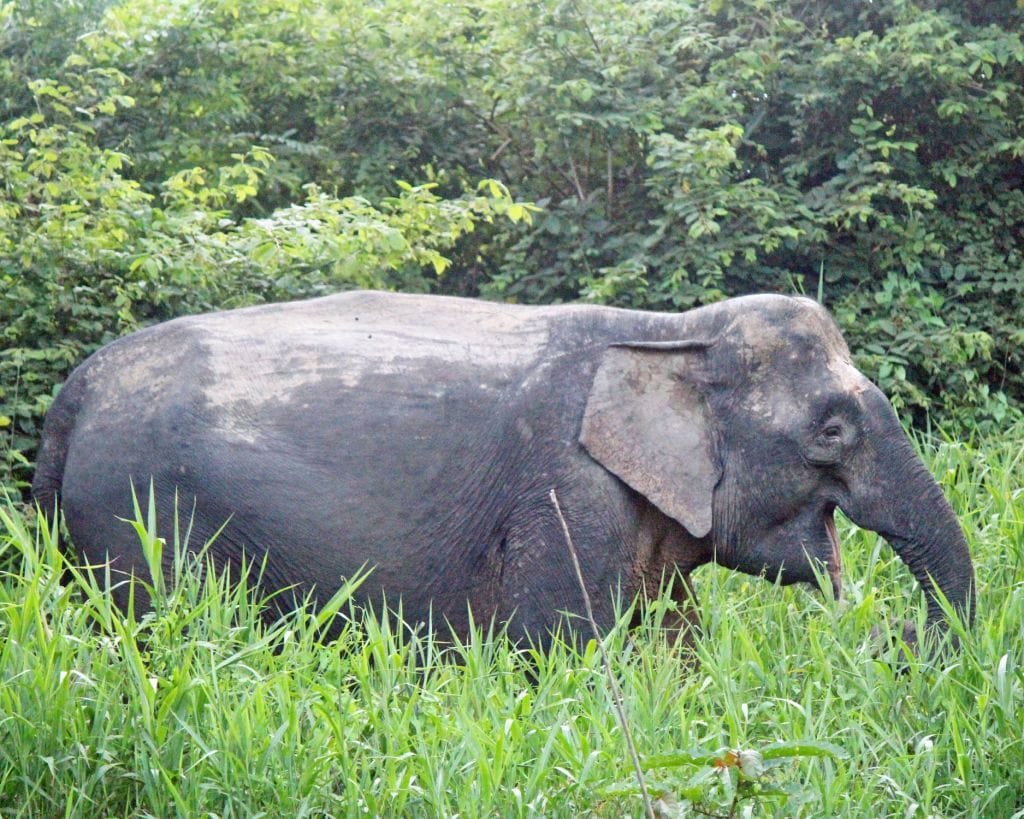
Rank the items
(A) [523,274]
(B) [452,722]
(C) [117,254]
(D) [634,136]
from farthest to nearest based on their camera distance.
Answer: (D) [634,136] < (A) [523,274] < (C) [117,254] < (B) [452,722]

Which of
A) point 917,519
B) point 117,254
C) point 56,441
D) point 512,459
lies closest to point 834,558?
point 917,519

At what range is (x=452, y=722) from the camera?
12.3 feet

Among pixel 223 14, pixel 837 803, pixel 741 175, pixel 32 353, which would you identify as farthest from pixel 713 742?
pixel 223 14

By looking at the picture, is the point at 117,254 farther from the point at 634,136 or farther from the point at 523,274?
the point at 634,136

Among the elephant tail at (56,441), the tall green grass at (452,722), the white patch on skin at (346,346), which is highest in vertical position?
the white patch on skin at (346,346)

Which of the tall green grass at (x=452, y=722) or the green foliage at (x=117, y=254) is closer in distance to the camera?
the tall green grass at (x=452, y=722)

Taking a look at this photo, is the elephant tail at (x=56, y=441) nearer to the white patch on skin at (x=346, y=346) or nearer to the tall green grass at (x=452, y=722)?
the white patch on skin at (x=346, y=346)

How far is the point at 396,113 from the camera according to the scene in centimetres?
903

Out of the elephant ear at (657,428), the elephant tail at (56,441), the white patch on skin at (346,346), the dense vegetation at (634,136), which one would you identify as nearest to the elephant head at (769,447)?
the elephant ear at (657,428)

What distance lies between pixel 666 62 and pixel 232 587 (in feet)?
16.8

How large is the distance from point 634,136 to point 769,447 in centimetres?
449

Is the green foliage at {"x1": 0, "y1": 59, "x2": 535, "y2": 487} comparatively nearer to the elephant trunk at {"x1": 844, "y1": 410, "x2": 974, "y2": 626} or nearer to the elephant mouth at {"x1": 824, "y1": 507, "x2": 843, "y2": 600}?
the elephant mouth at {"x1": 824, "y1": 507, "x2": 843, "y2": 600}

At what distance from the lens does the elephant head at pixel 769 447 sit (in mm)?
4488

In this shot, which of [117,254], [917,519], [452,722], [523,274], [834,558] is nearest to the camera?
[452,722]
